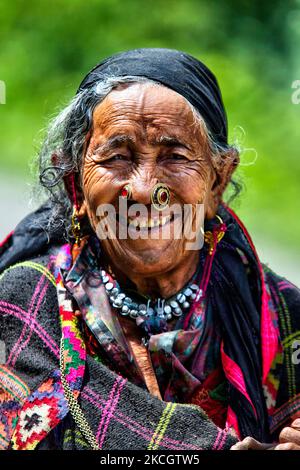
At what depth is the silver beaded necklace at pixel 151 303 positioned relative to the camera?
334cm

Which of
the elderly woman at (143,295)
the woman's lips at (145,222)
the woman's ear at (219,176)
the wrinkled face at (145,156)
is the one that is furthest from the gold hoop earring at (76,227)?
the woman's ear at (219,176)

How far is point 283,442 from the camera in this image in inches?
123

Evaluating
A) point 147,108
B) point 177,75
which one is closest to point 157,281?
point 147,108

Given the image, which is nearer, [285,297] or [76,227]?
[76,227]

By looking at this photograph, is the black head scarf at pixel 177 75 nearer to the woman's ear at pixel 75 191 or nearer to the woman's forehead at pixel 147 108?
the woman's forehead at pixel 147 108

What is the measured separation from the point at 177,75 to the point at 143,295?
775 millimetres

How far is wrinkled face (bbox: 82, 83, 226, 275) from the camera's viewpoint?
125 inches

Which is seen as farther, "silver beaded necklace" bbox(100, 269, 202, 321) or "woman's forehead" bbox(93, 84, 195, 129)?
"silver beaded necklace" bbox(100, 269, 202, 321)

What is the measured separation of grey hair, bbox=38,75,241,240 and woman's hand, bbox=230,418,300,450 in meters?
0.96

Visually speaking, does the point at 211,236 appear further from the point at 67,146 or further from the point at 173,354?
the point at 67,146

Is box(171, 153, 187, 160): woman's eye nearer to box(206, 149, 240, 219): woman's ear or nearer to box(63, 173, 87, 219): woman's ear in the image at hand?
box(206, 149, 240, 219): woman's ear

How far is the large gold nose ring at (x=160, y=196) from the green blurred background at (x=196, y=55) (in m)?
2.80

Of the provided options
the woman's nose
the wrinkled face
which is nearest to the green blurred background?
the wrinkled face

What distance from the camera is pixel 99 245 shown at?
343 cm
